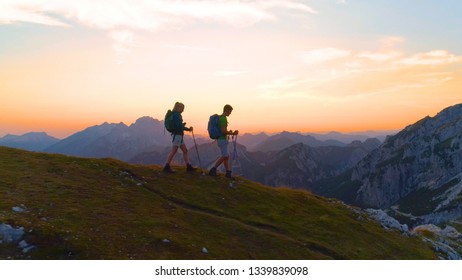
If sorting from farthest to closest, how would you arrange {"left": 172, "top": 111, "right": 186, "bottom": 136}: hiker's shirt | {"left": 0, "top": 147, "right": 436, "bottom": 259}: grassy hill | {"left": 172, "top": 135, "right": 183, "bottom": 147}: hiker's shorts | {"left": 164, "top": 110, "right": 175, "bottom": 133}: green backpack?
1. {"left": 164, "top": 110, "right": 175, "bottom": 133}: green backpack
2. {"left": 172, "top": 111, "right": 186, "bottom": 136}: hiker's shirt
3. {"left": 172, "top": 135, "right": 183, "bottom": 147}: hiker's shorts
4. {"left": 0, "top": 147, "right": 436, "bottom": 259}: grassy hill

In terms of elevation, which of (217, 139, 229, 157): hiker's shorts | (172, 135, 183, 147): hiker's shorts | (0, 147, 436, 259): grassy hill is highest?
(172, 135, 183, 147): hiker's shorts

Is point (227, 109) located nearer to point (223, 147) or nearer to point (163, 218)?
point (223, 147)

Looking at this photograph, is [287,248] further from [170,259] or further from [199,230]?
[170,259]

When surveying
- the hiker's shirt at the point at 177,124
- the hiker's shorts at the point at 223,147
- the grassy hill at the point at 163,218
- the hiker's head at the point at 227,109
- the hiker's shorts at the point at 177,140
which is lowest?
the grassy hill at the point at 163,218

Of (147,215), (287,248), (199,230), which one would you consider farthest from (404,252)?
(147,215)

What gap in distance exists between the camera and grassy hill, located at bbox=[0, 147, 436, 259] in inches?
598

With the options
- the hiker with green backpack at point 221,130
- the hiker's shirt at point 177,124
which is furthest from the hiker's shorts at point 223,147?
the hiker's shirt at point 177,124

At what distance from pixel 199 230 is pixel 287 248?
4546 millimetres

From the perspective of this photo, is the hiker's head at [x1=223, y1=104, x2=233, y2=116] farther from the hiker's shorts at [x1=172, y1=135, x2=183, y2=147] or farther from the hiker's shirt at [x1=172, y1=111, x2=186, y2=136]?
the hiker's shorts at [x1=172, y1=135, x2=183, y2=147]

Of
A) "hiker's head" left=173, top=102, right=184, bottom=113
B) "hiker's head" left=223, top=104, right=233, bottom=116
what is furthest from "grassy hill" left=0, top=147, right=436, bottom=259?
"hiker's head" left=223, top=104, right=233, bottom=116

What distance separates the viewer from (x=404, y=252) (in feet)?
79.8

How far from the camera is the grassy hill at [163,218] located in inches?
598

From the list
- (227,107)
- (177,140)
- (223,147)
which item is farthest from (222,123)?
(177,140)

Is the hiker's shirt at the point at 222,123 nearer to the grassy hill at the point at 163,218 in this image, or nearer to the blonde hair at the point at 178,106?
the blonde hair at the point at 178,106
